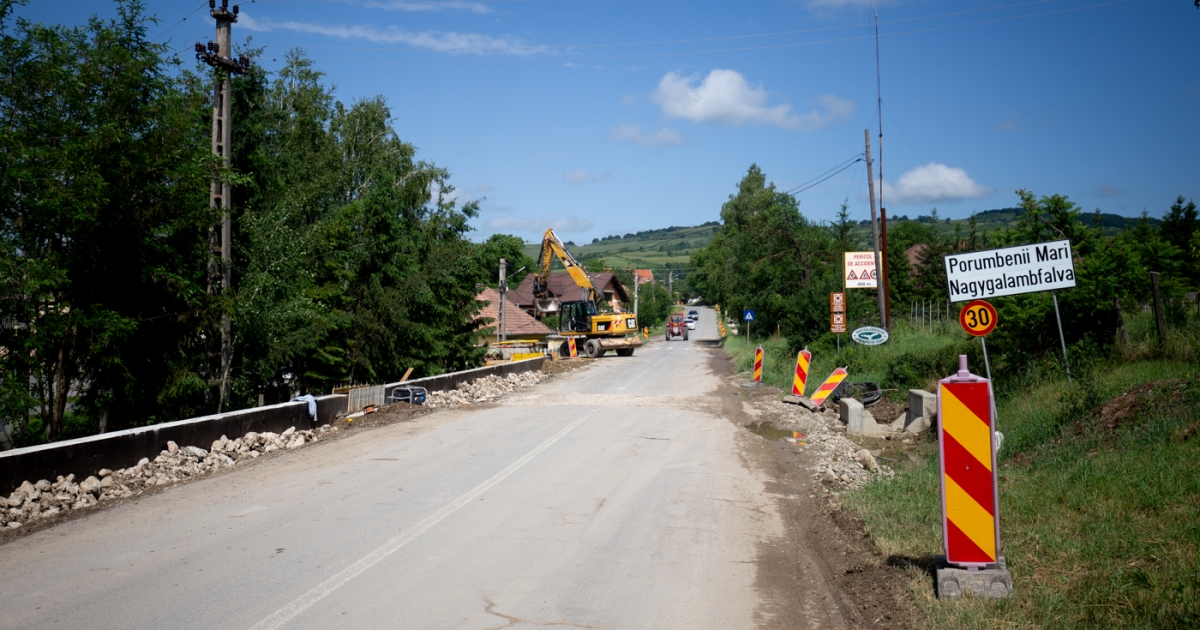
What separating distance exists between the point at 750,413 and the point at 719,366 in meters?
18.5

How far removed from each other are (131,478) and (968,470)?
30.9 ft

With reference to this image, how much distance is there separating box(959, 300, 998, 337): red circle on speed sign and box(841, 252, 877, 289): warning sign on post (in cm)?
2000

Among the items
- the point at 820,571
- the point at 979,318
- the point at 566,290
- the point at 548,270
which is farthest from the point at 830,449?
the point at 566,290

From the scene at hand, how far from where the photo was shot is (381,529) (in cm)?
733

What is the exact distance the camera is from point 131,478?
31.5 ft

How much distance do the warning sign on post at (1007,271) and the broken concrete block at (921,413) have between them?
3.67 metres

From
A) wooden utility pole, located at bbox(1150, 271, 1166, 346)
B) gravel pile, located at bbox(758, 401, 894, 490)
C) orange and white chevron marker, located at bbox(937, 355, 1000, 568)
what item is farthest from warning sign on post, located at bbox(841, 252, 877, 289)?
orange and white chevron marker, located at bbox(937, 355, 1000, 568)

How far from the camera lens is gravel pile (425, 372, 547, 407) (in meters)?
19.5

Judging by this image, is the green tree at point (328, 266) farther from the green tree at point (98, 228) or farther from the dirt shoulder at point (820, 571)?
the dirt shoulder at point (820, 571)

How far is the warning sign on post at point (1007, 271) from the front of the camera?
1026 centimetres

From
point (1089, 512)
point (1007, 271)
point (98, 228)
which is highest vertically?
point (98, 228)

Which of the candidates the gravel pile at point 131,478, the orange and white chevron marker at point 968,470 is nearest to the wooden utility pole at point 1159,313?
the orange and white chevron marker at point 968,470

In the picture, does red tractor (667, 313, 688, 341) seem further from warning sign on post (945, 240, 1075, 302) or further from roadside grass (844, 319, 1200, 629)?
warning sign on post (945, 240, 1075, 302)

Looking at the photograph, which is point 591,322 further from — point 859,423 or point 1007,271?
point 1007,271
